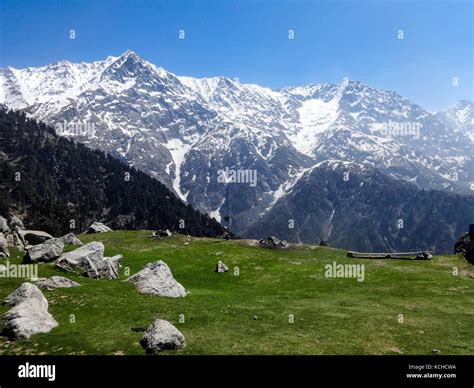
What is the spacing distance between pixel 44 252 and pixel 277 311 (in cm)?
3598

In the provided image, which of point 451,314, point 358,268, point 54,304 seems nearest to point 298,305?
point 451,314

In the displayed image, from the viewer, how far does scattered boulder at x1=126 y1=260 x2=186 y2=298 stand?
1901 inches

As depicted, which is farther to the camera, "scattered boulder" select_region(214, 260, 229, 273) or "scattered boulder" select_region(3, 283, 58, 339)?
"scattered boulder" select_region(214, 260, 229, 273)

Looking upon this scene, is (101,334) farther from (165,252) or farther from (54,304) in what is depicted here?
(165,252)

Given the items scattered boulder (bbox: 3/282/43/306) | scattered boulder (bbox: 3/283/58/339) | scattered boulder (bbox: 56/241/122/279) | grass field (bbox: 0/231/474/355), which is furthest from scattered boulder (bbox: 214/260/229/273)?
scattered boulder (bbox: 3/282/43/306)

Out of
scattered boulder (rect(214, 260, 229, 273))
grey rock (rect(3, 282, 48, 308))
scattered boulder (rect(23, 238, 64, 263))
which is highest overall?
scattered boulder (rect(23, 238, 64, 263))

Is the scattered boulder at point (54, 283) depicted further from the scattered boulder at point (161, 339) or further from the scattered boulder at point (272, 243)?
the scattered boulder at point (272, 243)

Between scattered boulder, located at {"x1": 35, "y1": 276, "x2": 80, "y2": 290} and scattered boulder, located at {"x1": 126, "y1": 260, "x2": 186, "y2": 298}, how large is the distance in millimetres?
6955

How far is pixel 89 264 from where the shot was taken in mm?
56594

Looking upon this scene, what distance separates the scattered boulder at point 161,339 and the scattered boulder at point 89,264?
93.1 feet

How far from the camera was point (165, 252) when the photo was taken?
82062 millimetres

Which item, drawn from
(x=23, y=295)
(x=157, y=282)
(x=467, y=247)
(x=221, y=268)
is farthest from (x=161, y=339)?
(x=467, y=247)

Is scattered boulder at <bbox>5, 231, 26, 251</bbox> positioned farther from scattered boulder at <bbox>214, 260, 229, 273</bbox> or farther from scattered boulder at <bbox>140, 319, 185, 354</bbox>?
scattered boulder at <bbox>140, 319, 185, 354</bbox>

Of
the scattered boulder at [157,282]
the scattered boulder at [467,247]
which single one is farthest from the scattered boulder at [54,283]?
the scattered boulder at [467,247]
